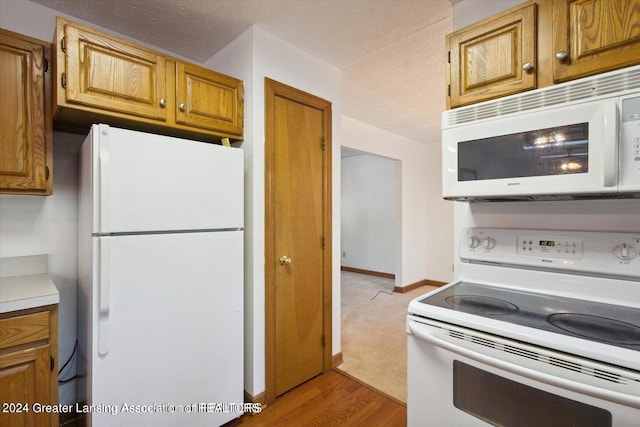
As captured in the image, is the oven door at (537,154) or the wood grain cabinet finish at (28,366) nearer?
the oven door at (537,154)

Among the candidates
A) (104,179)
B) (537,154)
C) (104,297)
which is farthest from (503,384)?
(104,179)

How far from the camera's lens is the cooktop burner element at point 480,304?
117 cm

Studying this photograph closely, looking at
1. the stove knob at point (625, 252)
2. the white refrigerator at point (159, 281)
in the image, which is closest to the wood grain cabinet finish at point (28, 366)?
the white refrigerator at point (159, 281)

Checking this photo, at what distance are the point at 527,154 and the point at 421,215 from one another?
4143 mm

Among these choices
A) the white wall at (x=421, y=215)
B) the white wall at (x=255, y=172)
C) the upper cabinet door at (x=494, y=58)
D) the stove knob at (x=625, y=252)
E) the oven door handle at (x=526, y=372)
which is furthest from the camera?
the white wall at (x=421, y=215)

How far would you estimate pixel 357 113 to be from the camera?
367 cm

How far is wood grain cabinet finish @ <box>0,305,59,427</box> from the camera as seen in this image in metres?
1.21

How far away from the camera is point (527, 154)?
1.21 metres

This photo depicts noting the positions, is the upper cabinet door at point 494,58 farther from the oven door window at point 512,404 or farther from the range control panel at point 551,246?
the oven door window at point 512,404

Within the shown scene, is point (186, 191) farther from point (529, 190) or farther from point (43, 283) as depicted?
point (529, 190)

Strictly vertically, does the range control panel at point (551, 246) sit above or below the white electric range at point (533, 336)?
above

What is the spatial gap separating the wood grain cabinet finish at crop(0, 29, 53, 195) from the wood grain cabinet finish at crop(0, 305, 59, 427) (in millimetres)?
657

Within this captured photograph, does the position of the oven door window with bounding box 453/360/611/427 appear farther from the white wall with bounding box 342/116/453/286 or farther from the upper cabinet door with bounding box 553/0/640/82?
the white wall with bounding box 342/116/453/286

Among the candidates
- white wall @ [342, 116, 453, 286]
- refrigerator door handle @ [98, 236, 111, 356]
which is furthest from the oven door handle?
white wall @ [342, 116, 453, 286]
